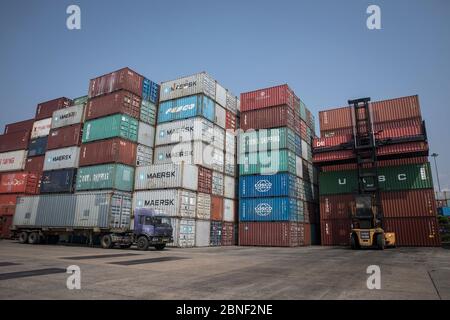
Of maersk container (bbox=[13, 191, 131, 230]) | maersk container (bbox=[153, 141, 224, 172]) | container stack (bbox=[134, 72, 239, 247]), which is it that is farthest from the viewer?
maersk container (bbox=[153, 141, 224, 172])

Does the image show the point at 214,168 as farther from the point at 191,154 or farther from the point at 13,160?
the point at 13,160

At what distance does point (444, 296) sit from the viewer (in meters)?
6.79

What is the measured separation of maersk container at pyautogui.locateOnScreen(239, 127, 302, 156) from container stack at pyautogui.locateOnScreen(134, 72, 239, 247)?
Result: 2.14 m

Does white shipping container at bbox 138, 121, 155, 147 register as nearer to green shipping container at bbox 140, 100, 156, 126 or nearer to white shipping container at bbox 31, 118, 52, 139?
green shipping container at bbox 140, 100, 156, 126

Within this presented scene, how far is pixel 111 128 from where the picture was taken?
2864cm

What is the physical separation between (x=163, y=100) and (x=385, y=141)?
934 inches

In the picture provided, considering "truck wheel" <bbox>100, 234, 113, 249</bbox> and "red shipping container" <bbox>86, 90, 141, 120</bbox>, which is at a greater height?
"red shipping container" <bbox>86, 90, 141, 120</bbox>

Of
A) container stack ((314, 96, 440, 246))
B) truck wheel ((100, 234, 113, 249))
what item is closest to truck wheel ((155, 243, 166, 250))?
truck wheel ((100, 234, 113, 249))

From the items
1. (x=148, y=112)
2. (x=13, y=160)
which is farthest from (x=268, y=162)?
(x=13, y=160)

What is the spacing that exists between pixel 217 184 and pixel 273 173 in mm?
6207

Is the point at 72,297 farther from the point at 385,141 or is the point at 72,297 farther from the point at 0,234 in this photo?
the point at 0,234

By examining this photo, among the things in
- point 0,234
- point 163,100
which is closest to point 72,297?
point 163,100

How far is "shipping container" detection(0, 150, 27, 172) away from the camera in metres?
40.2
